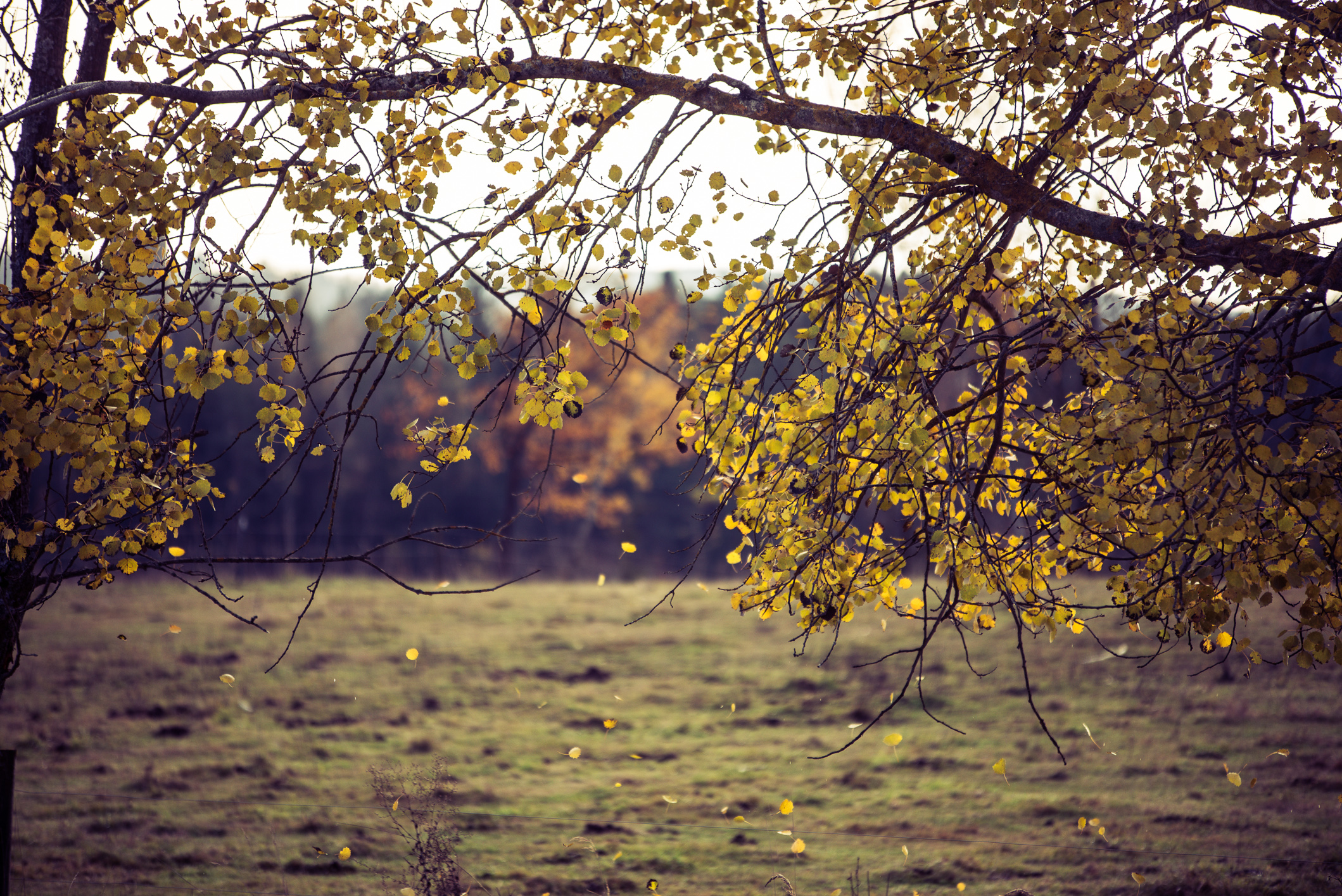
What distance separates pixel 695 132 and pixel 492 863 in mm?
5810

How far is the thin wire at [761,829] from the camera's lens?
7.38m

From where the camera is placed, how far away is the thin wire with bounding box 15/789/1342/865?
7.38m

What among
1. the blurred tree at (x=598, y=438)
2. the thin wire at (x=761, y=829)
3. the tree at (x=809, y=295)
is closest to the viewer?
the tree at (x=809, y=295)

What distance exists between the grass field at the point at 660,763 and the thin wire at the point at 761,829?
5 cm

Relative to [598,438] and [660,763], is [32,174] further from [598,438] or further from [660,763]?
[598,438]

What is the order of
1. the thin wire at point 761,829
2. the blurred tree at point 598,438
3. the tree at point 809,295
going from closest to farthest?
the tree at point 809,295 → the thin wire at point 761,829 → the blurred tree at point 598,438

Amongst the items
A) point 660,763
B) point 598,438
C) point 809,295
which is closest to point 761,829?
point 660,763

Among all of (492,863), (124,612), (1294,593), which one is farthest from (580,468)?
(492,863)

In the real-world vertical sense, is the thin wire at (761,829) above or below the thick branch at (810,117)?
below

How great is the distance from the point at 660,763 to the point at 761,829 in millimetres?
2273

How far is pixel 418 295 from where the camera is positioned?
372 centimetres

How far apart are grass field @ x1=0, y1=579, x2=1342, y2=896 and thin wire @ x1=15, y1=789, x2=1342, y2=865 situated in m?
0.05

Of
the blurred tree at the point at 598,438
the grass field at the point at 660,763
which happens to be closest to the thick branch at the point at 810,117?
the grass field at the point at 660,763

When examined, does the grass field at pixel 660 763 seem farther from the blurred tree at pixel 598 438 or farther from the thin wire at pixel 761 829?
the blurred tree at pixel 598 438
